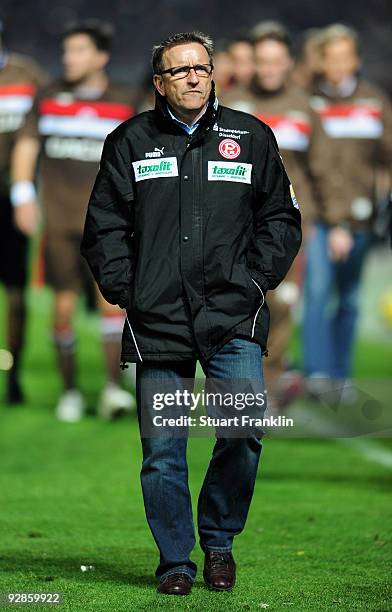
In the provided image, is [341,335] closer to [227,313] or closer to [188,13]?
[188,13]

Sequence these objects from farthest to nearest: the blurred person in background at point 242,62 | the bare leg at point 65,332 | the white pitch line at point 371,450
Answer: the blurred person in background at point 242,62
the bare leg at point 65,332
the white pitch line at point 371,450

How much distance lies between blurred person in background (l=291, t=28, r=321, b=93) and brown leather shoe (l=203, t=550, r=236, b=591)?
756 centimetres

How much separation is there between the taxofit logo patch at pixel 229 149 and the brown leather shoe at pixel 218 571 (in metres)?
1.37

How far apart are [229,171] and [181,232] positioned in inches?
10.5

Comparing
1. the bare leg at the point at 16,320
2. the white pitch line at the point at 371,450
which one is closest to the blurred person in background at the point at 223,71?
the bare leg at the point at 16,320

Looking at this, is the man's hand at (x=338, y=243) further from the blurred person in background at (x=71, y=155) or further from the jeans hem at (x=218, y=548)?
the jeans hem at (x=218, y=548)

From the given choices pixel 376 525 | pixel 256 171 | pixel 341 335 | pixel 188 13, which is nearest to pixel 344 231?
pixel 341 335

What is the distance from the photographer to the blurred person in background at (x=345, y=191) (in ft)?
42.8

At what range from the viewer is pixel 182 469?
19.5 ft

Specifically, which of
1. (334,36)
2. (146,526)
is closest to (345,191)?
(334,36)

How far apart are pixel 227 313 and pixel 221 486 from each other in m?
0.60

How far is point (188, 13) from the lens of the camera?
15000 mm

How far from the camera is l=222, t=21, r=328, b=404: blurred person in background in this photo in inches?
464

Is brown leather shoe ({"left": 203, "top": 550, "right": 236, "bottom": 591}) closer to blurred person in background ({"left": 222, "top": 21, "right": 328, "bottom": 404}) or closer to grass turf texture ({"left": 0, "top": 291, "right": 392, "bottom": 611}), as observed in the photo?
grass turf texture ({"left": 0, "top": 291, "right": 392, "bottom": 611})
